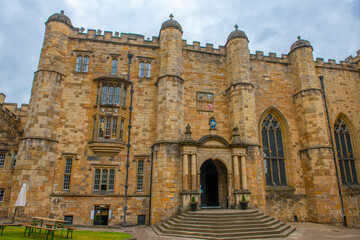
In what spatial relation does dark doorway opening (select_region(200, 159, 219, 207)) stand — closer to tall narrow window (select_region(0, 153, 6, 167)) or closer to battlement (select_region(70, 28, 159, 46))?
battlement (select_region(70, 28, 159, 46))

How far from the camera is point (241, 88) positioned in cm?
1911

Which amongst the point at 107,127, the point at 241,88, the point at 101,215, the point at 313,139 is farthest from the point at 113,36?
the point at 313,139

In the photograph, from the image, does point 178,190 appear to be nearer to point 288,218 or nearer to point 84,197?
point 84,197

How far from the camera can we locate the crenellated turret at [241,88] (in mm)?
18281

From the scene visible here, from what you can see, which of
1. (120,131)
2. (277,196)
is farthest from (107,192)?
(277,196)

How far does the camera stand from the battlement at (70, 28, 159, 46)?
19297mm

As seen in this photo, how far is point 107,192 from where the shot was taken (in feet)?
54.3

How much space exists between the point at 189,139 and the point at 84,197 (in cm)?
801

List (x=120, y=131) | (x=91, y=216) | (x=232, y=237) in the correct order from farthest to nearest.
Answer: (x=120, y=131), (x=91, y=216), (x=232, y=237)

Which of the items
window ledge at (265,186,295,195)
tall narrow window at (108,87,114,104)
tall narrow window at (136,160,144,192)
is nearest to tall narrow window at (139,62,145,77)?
tall narrow window at (108,87,114,104)

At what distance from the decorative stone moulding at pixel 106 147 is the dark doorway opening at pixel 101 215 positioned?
361 centimetres

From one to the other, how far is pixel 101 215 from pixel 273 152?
1447 cm

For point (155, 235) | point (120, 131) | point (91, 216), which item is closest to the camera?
point (155, 235)

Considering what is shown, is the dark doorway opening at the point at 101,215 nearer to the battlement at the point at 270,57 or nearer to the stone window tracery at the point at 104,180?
the stone window tracery at the point at 104,180
